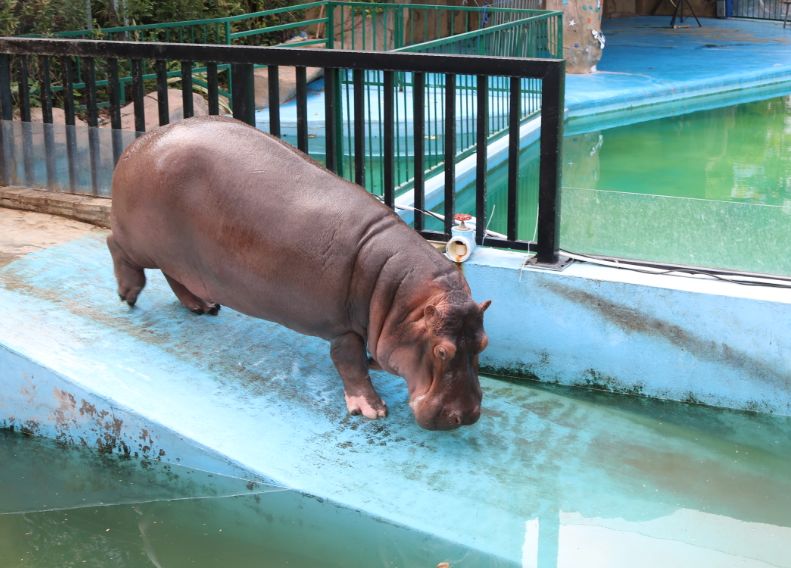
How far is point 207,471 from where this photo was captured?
411 centimetres

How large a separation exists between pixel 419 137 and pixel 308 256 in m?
1.19

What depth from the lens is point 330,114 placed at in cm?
518

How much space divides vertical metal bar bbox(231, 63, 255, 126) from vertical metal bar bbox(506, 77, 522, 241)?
1.39 metres

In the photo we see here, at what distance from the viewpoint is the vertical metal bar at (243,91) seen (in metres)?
5.36

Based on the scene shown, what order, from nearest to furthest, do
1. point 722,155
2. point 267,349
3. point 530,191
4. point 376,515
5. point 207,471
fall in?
point 376,515 < point 207,471 < point 267,349 < point 530,191 < point 722,155

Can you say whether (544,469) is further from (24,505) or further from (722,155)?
(722,155)

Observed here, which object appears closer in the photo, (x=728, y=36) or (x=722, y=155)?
(x=722, y=155)

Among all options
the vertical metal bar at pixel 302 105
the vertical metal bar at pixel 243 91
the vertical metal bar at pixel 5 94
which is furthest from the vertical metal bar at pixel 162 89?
the vertical metal bar at pixel 5 94

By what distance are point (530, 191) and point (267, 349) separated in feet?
7.31

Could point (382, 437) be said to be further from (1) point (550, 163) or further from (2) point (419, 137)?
(2) point (419, 137)

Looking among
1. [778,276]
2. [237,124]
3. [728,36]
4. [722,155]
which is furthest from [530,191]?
[728,36]

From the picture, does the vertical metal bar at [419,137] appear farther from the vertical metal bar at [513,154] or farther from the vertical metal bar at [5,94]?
the vertical metal bar at [5,94]

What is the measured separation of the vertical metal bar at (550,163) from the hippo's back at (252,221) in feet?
2.82

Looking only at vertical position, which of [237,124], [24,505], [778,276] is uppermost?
[237,124]
